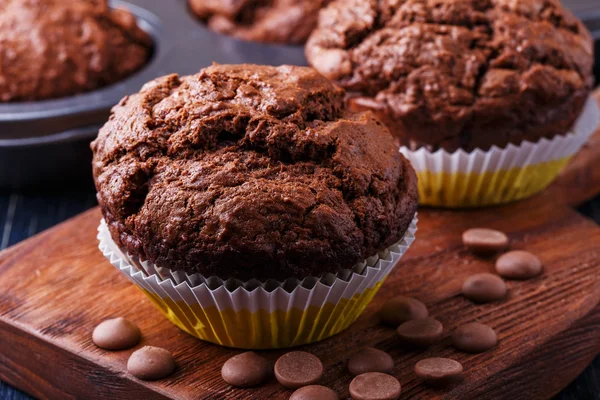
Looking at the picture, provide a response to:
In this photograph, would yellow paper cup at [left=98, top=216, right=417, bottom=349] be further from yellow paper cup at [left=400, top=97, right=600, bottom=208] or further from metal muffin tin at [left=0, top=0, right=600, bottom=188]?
metal muffin tin at [left=0, top=0, right=600, bottom=188]

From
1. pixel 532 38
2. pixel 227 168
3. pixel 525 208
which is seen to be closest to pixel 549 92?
pixel 532 38

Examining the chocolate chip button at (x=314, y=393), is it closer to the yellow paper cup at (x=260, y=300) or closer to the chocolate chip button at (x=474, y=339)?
the yellow paper cup at (x=260, y=300)

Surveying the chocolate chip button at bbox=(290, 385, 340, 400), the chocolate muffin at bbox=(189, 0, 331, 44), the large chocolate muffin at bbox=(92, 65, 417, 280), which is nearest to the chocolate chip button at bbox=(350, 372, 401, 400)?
the chocolate chip button at bbox=(290, 385, 340, 400)

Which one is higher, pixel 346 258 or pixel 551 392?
pixel 346 258

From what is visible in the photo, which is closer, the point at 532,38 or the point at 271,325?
the point at 271,325

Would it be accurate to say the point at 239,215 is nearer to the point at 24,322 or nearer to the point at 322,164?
the point at 322,164

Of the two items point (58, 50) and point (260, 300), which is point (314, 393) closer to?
point (260, 300)
